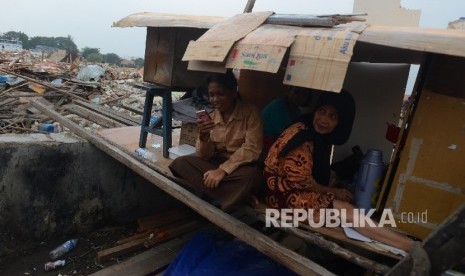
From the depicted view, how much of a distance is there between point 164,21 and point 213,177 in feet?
4.88

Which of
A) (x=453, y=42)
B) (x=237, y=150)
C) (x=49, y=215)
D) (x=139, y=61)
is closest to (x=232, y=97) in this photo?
(x=237, y=150)

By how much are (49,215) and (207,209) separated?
252cm

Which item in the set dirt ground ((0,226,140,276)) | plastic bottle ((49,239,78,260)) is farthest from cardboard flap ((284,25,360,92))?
plastic bottle ((49,239,78,260))

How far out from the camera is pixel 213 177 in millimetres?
2865

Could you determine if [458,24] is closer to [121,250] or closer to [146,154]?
[146,154]

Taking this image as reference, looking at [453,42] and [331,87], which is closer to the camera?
[453,42]

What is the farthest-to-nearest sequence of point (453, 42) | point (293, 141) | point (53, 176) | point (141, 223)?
point (141, 223)
point (53, 176)
point (293, 141)
point (453, 42)

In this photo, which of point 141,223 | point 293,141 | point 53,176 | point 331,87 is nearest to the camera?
point 331,87

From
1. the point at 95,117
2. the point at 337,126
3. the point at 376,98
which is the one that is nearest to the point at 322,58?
the point at 337,126

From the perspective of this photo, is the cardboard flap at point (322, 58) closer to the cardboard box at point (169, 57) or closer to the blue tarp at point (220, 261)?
the cardboard box at point (169, 57)

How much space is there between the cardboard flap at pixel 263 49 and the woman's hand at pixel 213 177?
87cm

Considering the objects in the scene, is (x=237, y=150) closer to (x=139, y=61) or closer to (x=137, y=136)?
(x=137, y=136)

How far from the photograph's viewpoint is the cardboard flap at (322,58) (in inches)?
80.3

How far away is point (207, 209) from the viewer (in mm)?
2963
